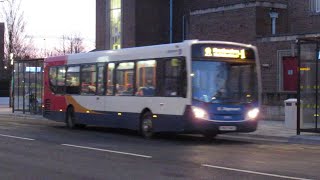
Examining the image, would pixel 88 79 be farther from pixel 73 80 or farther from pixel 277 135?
pixel 277 135

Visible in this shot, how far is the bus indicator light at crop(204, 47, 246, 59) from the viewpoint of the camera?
16352 millimetres

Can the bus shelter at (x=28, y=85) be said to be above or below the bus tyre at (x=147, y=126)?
above

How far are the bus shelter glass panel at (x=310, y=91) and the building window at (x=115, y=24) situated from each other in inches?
883

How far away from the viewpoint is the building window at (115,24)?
136 feet

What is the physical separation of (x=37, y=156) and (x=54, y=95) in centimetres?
1062

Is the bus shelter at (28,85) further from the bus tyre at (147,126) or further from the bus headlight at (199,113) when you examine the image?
the bus headlight at (199,113)

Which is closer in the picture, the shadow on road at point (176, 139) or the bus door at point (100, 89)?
the shadow on road at point (176, 139)

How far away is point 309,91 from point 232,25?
1176 cm

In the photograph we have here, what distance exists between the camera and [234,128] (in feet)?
53.9

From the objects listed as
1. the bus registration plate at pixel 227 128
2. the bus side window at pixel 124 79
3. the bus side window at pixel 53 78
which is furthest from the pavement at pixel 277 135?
the bus side window at pixel 53 78

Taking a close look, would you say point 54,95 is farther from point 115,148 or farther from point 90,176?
point 90,176

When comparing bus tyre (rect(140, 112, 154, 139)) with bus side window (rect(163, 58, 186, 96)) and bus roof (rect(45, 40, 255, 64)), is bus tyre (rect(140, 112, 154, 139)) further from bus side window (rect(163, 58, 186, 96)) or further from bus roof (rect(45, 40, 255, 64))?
bus roof (rect(45, 40, 255, 64))

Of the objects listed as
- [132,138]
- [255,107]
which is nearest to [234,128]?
[255,107]

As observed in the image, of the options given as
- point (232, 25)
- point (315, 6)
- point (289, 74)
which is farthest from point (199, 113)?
point (315, 6)
